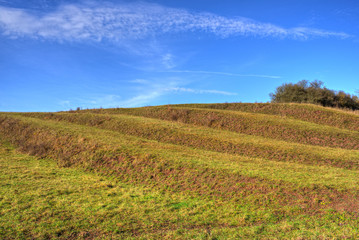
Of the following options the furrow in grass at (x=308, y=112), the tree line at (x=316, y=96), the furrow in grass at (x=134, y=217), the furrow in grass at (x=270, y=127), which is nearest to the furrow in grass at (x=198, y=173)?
the furrow in grass at (x=134, y=217)

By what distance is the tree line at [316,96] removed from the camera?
4997 centimetres

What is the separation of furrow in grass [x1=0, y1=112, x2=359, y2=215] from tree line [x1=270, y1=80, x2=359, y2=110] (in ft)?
132

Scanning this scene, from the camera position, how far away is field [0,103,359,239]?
817 cm

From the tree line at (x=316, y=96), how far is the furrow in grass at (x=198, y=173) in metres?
40.3

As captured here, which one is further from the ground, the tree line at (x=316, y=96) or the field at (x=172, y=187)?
the tree line at (x=316, y=96)

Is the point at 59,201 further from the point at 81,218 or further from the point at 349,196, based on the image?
the point at 349,196

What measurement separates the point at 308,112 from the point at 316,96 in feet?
66.5

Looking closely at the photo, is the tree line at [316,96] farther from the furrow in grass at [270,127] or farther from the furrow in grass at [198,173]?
the furrow in grass at [198,173]

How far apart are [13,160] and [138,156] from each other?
A: 364 inches

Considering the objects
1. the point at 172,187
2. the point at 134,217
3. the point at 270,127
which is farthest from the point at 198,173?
the point at 270,127

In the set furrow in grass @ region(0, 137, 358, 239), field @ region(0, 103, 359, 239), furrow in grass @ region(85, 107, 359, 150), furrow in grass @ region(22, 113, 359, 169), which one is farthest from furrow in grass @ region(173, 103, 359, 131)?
furrow in grass @ region(0, 137, 358, 239)

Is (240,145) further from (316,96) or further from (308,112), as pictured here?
(316,96)

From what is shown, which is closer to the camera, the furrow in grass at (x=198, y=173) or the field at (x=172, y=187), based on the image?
the field at (x=172, y=187)

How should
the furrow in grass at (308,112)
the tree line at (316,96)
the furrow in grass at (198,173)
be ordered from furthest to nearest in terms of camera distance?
1. the tree line at (316,96)
2. the furrow in grass at (308,112)
3. the furrow in grass at (198,173)
